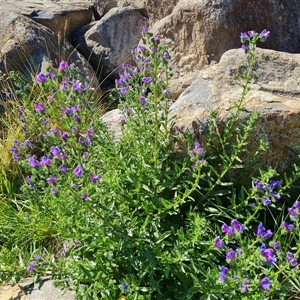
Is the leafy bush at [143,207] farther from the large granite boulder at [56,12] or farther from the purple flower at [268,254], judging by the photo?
the large granite boulder at [56,12]

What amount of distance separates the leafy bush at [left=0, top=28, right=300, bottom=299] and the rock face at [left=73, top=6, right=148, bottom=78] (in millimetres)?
3239

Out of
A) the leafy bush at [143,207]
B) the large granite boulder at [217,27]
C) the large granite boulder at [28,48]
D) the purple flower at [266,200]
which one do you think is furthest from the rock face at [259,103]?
the large granite boulder at [28,48]

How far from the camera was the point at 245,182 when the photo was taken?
11.6 feet

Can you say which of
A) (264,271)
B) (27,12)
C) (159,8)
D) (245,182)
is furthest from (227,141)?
(27,12)

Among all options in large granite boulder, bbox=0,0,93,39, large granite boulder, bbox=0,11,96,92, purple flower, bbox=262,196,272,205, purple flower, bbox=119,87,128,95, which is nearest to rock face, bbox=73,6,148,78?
large granite boulder, bbox=0,0,93,39

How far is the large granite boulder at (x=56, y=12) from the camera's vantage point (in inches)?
281

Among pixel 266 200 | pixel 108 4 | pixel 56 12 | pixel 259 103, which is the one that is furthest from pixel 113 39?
pixel 266 200

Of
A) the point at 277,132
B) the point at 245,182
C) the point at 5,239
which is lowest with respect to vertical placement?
the point at 5,239

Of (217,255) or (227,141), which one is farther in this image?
(227,141)

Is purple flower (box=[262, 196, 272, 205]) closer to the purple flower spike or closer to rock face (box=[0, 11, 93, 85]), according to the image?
the purple flower spike

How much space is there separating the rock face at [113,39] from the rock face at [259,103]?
2.98 m

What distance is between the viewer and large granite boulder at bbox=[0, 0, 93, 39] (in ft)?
23.4

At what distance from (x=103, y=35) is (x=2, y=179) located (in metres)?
3.23

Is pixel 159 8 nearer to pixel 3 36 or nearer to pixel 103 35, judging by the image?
pixel 103 35
